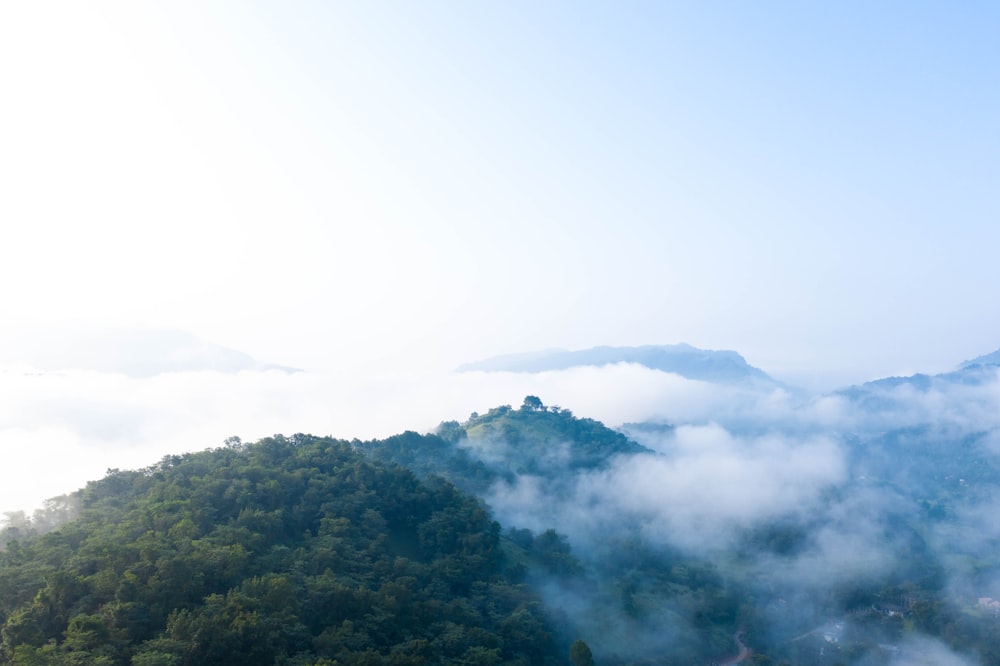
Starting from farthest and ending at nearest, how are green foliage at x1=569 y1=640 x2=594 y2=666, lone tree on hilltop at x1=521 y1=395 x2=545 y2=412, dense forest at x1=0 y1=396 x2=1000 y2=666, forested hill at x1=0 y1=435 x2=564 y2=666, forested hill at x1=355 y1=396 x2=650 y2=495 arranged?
1. lone tree on hilltop at x1=521 y1=395 x2=545 y2=412
2. forested hill at x1=355 y1=396 x2=650 y2=495
3. green foliage at x1=569 y1=640 x2=594 y2=666
4. dense forest at x1=0 y1=396 x2=1000 y2=666
5. forested hill at x1=0 y1=435 x2=564 y2=666

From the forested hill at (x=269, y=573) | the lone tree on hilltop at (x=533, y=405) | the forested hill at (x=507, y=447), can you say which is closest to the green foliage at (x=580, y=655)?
the forested hill at (x=269, y=573)

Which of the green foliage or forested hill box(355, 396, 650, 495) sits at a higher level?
forested hill box(355, 396, 650, 495)

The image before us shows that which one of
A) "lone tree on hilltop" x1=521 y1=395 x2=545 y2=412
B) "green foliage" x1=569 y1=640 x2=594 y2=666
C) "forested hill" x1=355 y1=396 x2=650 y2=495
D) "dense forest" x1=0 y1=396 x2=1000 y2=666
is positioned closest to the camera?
"dense forest" x1=0 y1=396 x2=1000 y2=666

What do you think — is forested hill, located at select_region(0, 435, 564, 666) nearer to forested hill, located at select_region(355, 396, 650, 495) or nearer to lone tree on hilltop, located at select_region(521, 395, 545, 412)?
forested hill, located at select_region(355, 396, 650, 495)

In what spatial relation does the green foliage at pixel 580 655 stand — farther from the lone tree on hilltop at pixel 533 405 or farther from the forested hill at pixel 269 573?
the lone tree on hilltop at pixel 533 405

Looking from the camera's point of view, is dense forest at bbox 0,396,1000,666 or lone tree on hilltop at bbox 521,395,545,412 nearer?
dense forest at bbox 0,396,1000,666

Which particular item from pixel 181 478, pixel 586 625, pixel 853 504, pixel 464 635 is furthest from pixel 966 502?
pixel 181 478

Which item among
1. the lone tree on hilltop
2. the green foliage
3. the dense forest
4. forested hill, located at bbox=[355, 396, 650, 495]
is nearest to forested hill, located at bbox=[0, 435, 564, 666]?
the dense forest

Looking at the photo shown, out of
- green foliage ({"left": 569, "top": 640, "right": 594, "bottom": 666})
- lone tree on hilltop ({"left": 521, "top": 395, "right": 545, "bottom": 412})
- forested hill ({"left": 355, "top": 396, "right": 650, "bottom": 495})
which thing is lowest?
green foliage ({"left": 569, "top": 640, "right": 594, "bottom": 666})

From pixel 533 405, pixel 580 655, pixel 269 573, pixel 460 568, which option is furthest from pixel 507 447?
pixel 269 573
